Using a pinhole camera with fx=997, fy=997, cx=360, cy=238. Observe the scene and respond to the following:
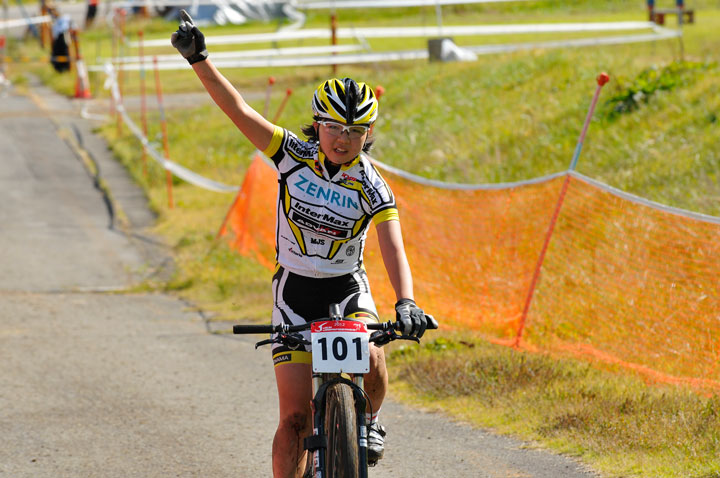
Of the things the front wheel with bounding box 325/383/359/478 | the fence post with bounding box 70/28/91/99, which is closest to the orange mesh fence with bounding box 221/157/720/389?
the front wheel with bounding box 325/383/359/478

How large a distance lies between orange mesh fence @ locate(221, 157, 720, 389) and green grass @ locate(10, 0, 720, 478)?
1.21ft

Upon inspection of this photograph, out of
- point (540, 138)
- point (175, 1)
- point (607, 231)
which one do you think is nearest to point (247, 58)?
point (175, 1)

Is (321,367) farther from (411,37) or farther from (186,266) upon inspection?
(411,37)

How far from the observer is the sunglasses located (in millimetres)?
4812

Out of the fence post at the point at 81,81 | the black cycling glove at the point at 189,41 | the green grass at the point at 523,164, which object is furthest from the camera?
the fence post at the point at 81,81

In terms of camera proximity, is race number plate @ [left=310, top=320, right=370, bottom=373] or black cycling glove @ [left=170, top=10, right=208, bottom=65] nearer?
race number plate @ [left=310, top=320, right=370, bottom=373]

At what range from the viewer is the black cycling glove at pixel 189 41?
482cm

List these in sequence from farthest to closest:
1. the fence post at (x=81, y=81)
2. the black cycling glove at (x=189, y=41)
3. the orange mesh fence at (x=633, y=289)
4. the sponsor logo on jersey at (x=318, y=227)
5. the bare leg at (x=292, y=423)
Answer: the fence post at (x=81, y=81)
the orange mesh fence at (x=633, y=289)
the sponsor logo on jersey at (x=318, y=227)
the black cycling glove at (x=189, y=41)
the bare leg at (x=292, y=423)

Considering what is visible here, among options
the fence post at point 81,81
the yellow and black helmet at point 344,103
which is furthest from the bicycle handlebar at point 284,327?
the fence post at point 81,81

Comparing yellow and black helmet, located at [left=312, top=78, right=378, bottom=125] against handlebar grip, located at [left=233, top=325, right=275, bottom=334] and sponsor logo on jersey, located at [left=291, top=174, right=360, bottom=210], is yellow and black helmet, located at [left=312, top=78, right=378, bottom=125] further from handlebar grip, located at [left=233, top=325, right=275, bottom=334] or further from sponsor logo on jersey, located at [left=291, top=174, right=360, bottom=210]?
handlebar grip, located at [left=233, top=325, right=275, bottom=334]

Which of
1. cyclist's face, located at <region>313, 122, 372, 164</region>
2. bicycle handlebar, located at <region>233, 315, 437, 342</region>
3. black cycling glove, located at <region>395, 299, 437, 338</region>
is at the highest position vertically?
cyclist's face, located at <region>313, 122, 372, 164</region>

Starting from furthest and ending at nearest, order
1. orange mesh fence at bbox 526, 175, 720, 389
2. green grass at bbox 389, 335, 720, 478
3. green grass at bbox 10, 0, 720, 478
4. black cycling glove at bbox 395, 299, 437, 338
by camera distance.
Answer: orange mesh fence at bbox 526, 175, 720, 389
green grass at bbox 10, 0, 720, 478
green grass at bbox 389, 335, 720, 478
black cycling glove at bbox 395, 299, 437, 338

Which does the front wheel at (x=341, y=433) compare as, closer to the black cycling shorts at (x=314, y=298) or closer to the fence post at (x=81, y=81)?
the black cycling shorts at (x=314, y=298)

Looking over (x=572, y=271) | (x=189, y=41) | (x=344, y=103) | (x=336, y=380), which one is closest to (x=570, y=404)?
(x=572, y=271)
